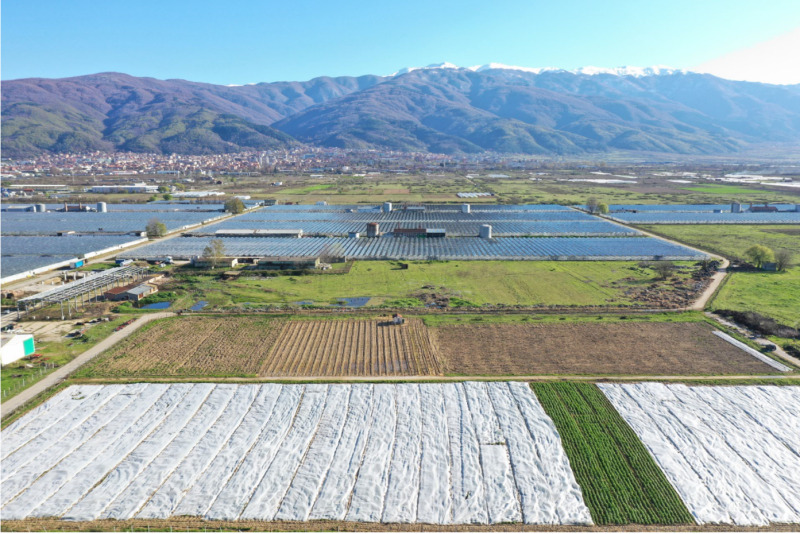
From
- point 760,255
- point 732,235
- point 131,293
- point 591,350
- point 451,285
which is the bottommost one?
point 591,350

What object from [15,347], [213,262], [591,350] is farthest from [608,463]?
[213,262]

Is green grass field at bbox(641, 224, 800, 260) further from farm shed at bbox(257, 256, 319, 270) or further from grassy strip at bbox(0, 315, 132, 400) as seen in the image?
grassy strip at bbox(0, 315, 132, 400)

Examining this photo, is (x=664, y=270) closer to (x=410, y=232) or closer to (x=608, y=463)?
(x=410, y=232)

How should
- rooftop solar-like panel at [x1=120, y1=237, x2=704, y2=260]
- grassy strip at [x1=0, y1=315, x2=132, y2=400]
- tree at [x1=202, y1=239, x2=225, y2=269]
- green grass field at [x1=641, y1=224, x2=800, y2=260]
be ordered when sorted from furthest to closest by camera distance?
1. green grass field at [x1=641, y1=224, x2=800, y2=260]
2. rooftop solar-like panel at [x1=120, y1=237, x2=704, y2=260]
3. tree at [x1=202, y1=239, x2=225, y2=269]
4. grassy strip at [x1=0, y1=315, x2=132, y2=400]

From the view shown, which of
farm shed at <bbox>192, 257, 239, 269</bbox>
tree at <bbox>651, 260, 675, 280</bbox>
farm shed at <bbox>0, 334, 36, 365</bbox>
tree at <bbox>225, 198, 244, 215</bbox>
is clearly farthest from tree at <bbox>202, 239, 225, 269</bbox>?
tree at <bbox>651, 260, 675, 280</bbox>

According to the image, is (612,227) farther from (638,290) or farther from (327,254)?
(327,254)

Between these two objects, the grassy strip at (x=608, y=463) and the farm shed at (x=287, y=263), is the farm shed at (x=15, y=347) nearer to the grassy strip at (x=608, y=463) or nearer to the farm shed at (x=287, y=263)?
the farm shed at (x=287, y=263)
